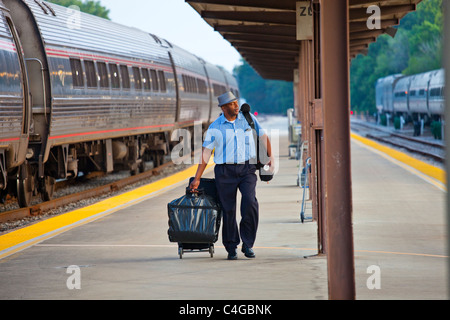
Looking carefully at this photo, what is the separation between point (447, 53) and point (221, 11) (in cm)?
1176

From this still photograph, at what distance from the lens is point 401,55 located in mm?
110750

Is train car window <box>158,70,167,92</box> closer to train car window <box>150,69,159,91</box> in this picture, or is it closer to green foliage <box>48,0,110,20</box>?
train car window <box>150,69,159,91</box>

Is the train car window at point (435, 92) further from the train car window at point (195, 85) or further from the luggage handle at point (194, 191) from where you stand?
the luggage handle at point (194, 191)

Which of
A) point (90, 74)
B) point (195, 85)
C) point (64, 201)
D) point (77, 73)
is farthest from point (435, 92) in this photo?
point (64, 201)

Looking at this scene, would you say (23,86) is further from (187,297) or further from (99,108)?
(187,297)

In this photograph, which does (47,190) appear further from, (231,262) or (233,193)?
(231,262)

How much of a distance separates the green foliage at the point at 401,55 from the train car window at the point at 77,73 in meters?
75.0

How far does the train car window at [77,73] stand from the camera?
16552mm

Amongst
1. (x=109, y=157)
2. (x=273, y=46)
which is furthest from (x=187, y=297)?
(x=273, y=46)

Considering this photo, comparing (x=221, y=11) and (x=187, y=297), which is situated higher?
(x=221, y=11)

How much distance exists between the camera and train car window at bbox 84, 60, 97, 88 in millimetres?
17672

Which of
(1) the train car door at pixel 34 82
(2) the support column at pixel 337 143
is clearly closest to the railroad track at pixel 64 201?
(1) the train car door at pixel 34 82

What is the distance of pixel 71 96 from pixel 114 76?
3638mm

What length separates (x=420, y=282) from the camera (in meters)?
7.31
